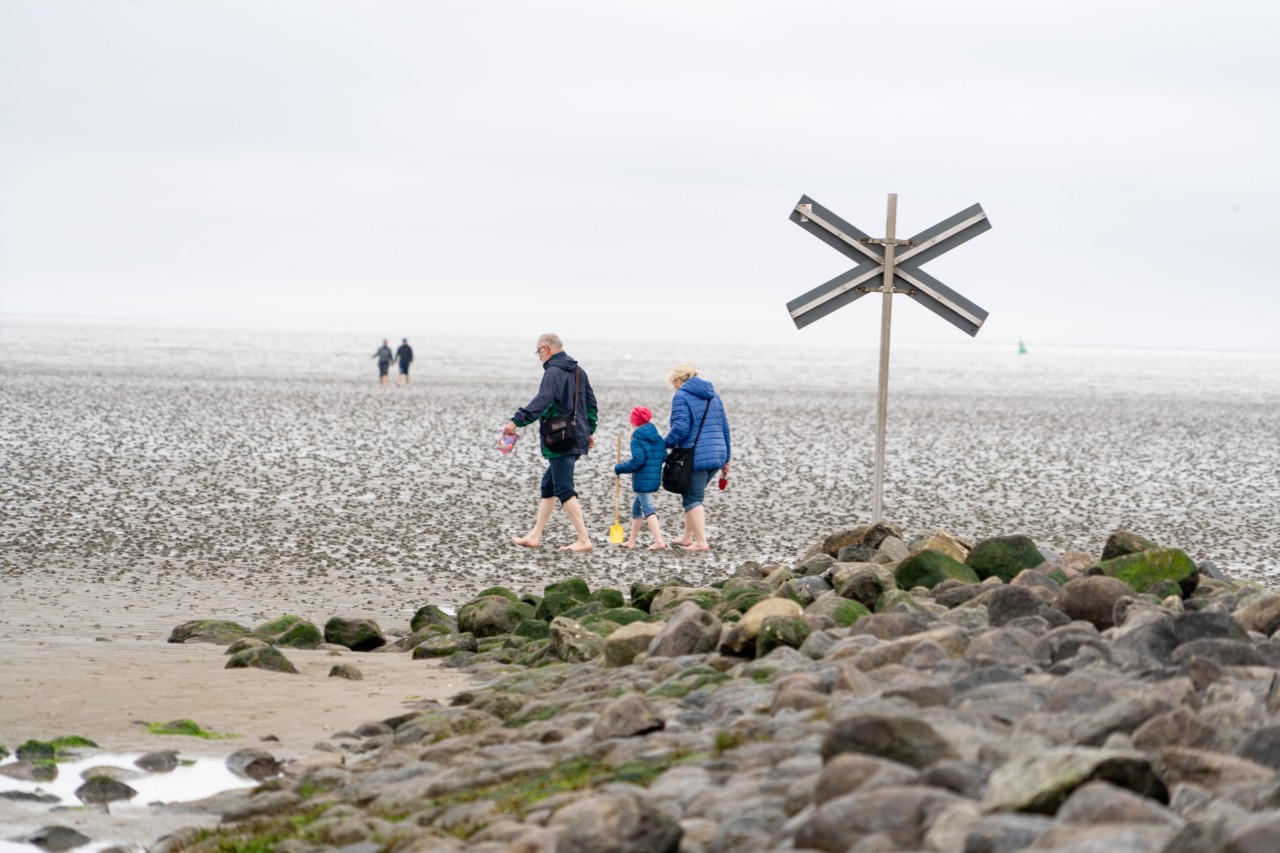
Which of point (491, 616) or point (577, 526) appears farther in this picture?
point (577, 526)

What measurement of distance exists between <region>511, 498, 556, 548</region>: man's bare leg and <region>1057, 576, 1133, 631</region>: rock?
26.4 feet

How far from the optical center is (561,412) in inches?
608

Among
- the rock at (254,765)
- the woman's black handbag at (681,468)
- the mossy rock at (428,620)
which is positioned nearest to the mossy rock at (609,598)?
the mossy rock at (428,620)

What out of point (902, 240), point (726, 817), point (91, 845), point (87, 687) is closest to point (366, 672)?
point (87, 687)

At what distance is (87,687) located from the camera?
30.4 feet

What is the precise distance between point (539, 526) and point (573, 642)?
6418 mm

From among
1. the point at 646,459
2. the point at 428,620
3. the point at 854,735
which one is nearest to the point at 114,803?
the point at 854,735

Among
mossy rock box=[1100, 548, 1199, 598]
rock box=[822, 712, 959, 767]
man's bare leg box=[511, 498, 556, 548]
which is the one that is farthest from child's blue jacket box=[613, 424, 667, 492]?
rock box=[822, 712, 959, 767]

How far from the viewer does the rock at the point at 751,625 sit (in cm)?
866

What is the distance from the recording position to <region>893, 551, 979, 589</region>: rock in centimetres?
1084

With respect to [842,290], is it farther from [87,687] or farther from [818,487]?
[818,487]

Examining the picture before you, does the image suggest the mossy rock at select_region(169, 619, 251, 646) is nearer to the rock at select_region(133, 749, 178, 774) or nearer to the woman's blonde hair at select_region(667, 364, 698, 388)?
the rock at select_region(133, 749, 178, 774)

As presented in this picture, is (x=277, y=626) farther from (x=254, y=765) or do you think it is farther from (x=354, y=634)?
(x=254, y=765)

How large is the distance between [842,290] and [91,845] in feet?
29.2
